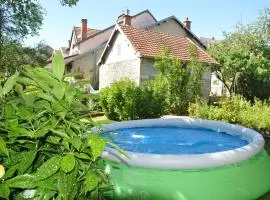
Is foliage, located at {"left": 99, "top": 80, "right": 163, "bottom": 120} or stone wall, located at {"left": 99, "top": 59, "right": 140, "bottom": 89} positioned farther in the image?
stone wall, located at {"left": 99, "top": 59, "right": 140, "bottom": 89}

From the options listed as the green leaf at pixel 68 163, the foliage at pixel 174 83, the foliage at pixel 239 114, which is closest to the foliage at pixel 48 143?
the green leaf at pixel 68 163

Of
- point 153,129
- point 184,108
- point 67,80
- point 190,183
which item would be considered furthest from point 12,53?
point 67,80

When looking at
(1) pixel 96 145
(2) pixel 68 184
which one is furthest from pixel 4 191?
(1) pixel 96 145

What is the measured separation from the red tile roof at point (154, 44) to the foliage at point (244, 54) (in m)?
3.26

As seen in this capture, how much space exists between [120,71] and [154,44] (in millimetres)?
4621

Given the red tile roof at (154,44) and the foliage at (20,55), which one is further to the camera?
the red tile roof at (154,44)

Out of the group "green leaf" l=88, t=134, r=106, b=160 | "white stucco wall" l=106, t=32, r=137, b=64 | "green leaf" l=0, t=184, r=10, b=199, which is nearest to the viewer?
"green leaf" l=0, t=184, r=10, b=199

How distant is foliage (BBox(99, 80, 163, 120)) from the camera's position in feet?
55.0

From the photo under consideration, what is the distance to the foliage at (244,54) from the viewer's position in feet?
97.3

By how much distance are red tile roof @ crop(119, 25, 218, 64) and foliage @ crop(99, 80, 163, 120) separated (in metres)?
8.48

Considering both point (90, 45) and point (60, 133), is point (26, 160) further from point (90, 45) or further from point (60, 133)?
point (90, 45)

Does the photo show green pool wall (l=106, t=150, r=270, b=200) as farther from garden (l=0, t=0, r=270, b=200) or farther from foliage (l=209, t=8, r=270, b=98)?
foliage (l=209, t=8, r=270, b=98)

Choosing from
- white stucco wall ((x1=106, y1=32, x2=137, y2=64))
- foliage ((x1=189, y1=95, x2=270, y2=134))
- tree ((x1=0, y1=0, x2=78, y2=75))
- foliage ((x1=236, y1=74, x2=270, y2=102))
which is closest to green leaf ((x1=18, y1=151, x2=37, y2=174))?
foliage ((x1=189, y1=95, x2=270, y2=134))

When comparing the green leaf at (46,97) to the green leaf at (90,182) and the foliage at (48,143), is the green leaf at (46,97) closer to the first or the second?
the foliage at (48,143)
